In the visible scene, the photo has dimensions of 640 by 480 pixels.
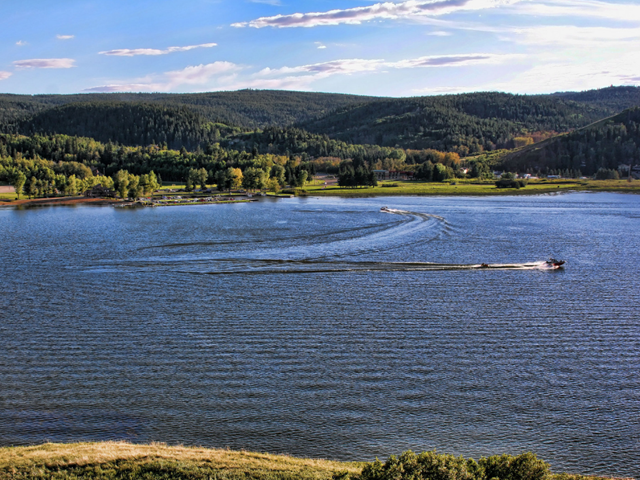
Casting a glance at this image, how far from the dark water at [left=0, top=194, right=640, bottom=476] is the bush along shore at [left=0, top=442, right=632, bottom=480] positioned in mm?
1731

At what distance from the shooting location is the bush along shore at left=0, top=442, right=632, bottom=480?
1423 centimetres

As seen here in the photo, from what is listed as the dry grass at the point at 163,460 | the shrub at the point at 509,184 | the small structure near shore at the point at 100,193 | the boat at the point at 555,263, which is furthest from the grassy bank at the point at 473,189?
the dry grass at the point at 163,460

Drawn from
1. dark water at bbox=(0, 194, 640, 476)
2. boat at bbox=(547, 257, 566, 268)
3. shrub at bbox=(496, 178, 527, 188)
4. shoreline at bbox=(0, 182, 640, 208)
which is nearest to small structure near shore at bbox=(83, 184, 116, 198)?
shoreline at bbox=(0, 182, 640, 208)

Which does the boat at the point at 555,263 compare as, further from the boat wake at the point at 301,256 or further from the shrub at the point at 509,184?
the shrub at the point at 509,184

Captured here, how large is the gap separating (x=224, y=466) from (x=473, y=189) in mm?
132532

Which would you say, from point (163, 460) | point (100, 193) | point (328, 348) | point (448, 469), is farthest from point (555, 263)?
point (100, 193)

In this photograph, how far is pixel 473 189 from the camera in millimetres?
140125

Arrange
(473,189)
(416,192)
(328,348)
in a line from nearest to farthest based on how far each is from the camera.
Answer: (328,348) → (416,192) → (473,189)

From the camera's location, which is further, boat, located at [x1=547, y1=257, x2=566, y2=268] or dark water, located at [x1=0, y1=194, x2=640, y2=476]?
boat, located at [x1=547, y1=257, x2=566, y2=268]

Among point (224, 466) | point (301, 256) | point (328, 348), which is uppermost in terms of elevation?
point (301, 256)

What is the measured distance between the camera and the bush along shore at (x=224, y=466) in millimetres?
14227

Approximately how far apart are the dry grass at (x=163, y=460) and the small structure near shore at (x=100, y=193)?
398ft

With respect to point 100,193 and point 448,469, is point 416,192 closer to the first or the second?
point 100,193

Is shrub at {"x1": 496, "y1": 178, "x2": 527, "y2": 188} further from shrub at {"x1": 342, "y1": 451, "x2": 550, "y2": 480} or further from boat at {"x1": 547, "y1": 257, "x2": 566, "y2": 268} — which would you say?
shrub at {"x1": 342, "y1": 451, "x2": 550, "y2": 480}
